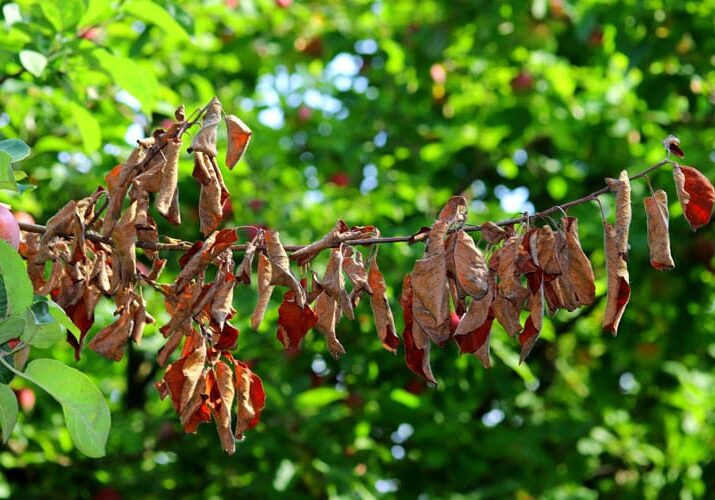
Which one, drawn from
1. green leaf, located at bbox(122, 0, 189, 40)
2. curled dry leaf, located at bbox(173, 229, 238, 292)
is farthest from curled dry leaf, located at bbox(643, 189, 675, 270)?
green leaf, located at bbox(122, 0, 189, 40)

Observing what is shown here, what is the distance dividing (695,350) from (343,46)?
5.75 feet

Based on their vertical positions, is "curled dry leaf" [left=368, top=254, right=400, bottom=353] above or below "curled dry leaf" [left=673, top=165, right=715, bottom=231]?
below

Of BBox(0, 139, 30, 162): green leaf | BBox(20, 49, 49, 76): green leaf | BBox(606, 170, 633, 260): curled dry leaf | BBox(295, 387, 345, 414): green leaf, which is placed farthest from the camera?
BBox(295, 387, 345, 414): green leaf

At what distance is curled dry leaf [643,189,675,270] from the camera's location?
136 cm

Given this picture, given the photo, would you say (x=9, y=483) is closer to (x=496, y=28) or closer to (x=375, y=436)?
(x=375, y=436)

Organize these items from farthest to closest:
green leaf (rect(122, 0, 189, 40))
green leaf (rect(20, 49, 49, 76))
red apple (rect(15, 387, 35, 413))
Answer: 1. red apple (rect(15, 387, 35, 413))
2. green leaf (rect(122, 0, 189, 40))
3. green leaf (rect(20, 49, 49, 76))

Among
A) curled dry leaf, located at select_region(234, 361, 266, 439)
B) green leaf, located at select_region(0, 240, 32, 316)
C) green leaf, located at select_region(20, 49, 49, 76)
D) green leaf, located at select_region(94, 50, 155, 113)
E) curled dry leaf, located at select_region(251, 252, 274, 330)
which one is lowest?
green leaf, located at select_region(94, 50, 155, 113)

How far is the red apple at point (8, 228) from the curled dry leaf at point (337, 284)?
0.40 meters

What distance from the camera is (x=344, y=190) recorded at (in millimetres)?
4145

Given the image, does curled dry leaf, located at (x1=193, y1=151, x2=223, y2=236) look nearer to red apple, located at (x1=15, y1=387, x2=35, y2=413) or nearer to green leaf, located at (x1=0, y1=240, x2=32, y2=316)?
green leaf, located at (x1=0, y1=240, x2=32, y2=316)

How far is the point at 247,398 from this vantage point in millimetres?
1447

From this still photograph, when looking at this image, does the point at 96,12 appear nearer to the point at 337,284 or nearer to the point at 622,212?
the point at 337,284

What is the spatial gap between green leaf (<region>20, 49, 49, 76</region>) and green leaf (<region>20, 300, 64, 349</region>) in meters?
0.89

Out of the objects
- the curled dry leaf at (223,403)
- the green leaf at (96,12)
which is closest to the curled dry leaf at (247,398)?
the curled dry leaf at (223,403)
